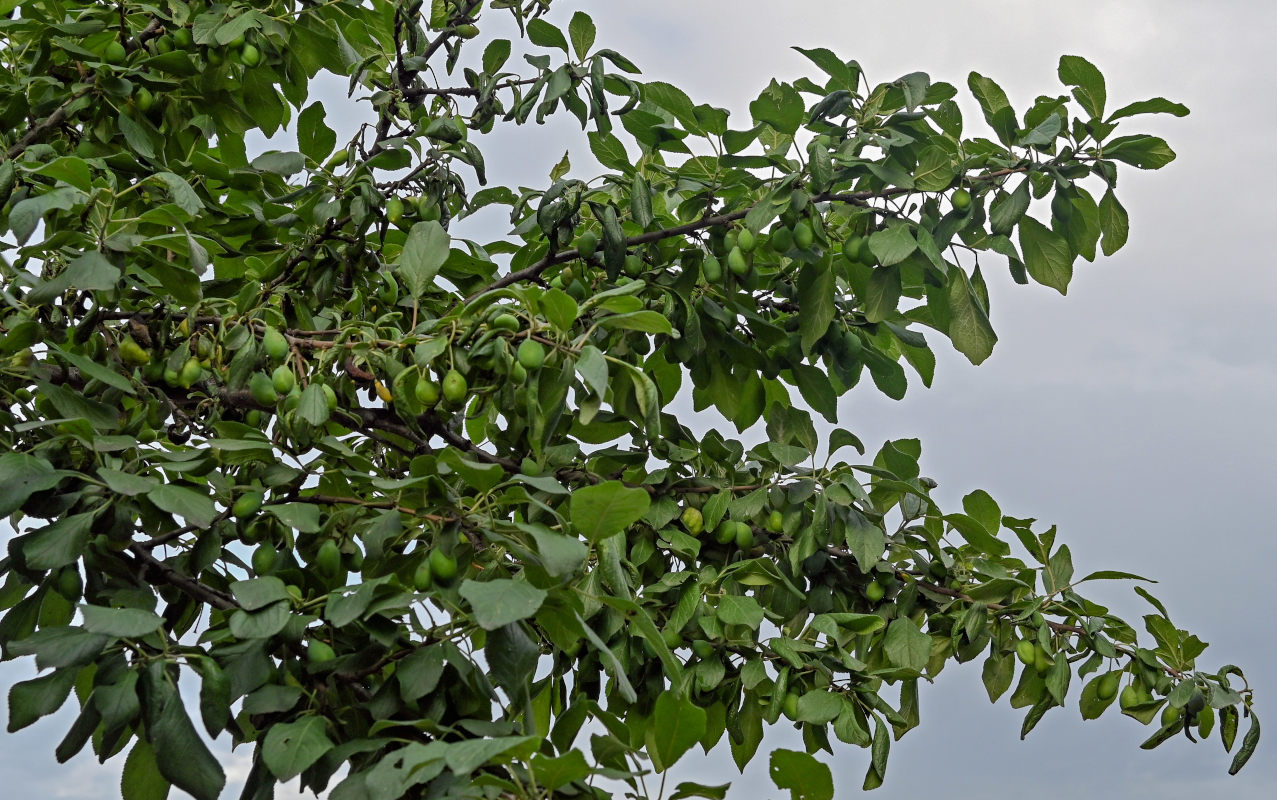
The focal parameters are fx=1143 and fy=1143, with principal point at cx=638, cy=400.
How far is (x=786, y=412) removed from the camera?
272cm

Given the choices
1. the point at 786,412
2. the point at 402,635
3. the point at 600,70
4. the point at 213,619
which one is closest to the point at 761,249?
the point at 786,412

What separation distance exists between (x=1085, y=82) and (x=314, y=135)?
1.84 meters

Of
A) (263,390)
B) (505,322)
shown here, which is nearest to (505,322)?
(505,322)

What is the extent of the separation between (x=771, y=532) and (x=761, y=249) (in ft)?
2.25

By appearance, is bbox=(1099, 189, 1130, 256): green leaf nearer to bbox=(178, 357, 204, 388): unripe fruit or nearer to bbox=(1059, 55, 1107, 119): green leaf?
bbox=(1059, 55, 1107, 119): green leaf

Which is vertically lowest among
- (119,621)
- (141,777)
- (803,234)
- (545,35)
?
(141,777)

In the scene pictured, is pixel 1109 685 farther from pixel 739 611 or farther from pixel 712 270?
pixel 712 270

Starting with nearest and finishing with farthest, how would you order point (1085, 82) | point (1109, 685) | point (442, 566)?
point (442, 566) → point (1085, 82) → point (1109, 685)

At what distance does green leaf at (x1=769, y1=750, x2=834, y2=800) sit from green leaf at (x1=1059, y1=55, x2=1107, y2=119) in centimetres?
147

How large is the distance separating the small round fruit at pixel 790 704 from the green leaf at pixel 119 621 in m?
1.24

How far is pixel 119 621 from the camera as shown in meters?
1.77

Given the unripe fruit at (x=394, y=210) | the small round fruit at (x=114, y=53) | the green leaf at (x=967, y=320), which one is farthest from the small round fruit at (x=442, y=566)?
the small round fruit at (x=114, y=53)

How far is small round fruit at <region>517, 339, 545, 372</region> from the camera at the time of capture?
182 centimetres

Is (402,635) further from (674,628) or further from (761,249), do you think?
(761,249)
